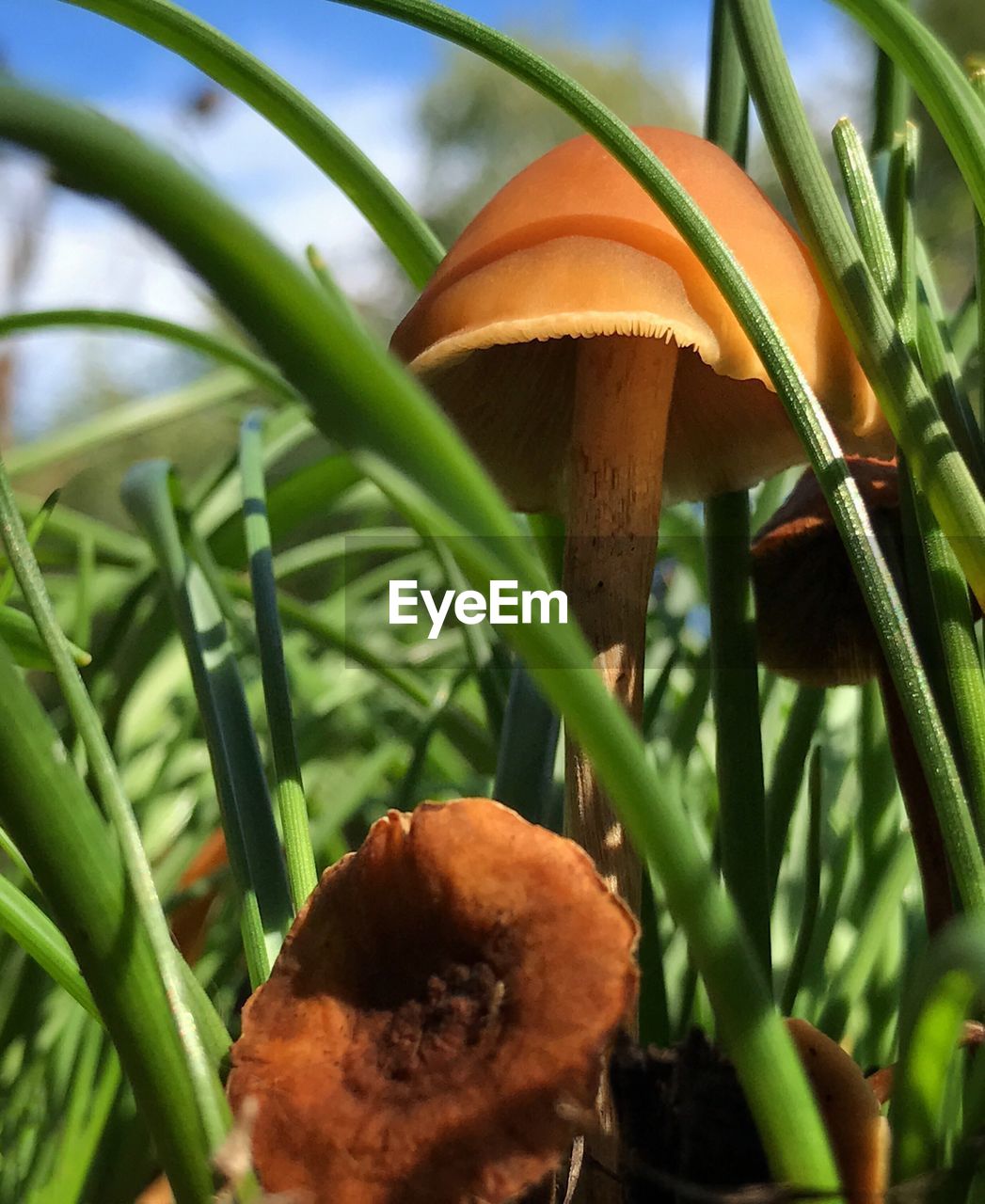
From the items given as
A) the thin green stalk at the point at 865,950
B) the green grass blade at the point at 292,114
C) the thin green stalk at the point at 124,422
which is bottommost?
the thin green stalk at the point at 865,950

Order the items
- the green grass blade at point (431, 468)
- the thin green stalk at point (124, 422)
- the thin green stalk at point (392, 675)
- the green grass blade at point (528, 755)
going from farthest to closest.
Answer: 1. the thin green stalk at point (124, 422)
2. the thin green stalk at point (392, 675)
3. the green grass blade at point (528, 755)
4. the green grass blade at point (431, 468)

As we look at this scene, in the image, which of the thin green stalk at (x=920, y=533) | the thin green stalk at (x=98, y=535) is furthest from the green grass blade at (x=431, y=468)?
the thin green stalk at (x=98, y=535)

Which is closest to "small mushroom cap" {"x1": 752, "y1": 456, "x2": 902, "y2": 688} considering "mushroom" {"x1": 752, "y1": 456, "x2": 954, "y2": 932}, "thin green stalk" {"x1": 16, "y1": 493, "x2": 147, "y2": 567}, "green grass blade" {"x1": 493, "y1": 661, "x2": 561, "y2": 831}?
"mushroom" {"x1": 752, "y1": 456, "x2": 954, "y2": 932}

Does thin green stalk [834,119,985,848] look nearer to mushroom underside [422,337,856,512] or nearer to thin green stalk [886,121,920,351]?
thin green stalk [886,121,920,351]

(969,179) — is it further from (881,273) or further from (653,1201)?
(653,1201)

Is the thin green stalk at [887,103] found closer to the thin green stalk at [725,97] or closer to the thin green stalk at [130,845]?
the thin green stalk at [725,97]

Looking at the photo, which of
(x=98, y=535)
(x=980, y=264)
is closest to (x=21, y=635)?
(x=980, y=264)

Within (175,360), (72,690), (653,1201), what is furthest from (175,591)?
(175,360)
